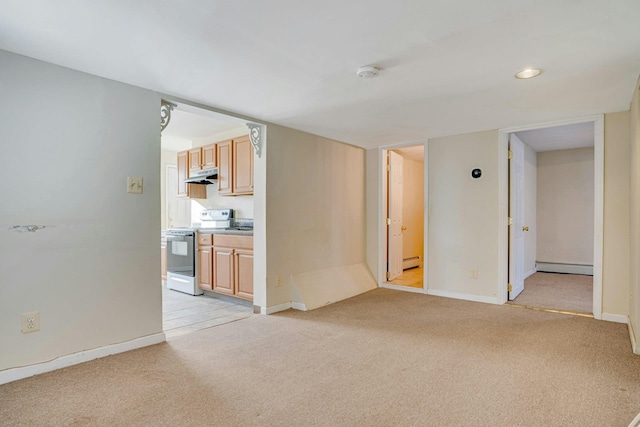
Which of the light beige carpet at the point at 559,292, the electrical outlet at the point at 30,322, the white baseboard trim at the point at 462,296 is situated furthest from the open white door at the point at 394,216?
the electrical outlet at the point at 30,322

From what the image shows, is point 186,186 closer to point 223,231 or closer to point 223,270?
point 223,231

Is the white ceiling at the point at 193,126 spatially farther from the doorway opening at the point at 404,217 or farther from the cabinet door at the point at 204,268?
the doorway opening at the point at 404,217

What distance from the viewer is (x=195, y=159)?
5.29 meters

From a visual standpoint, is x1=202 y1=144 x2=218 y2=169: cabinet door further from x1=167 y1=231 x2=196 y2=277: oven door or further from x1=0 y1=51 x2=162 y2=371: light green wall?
x1=0 y1=51 x2=162 y2=371: light green wall

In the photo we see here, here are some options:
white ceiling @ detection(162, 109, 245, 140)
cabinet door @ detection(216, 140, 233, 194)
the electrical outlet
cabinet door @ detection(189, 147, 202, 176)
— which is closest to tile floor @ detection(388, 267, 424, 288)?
cabinet door @ detection(216, 140, 233, 194)

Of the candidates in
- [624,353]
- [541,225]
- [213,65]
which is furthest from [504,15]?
[541,225]

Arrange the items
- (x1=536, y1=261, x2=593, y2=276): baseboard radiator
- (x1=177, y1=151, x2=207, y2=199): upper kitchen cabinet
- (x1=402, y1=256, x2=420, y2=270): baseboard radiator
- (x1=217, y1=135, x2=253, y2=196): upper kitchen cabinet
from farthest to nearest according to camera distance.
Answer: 1. (x1=402, y1=256, x2=420, y2=270): baseboard radiator
2. (x1=536, y1=261, x2=593, y2=276): baseboard radiator
3. (x1=177, y1=151, x2=207, y2=199): upper kitchen cabinet
4. (x1=217, y1=135, x2=253, y2=196): upper kitchen cabinet

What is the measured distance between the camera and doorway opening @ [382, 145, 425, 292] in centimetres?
522

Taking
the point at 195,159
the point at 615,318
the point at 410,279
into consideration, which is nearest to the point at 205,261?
the point at 195,159

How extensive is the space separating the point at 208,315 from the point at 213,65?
259 cm

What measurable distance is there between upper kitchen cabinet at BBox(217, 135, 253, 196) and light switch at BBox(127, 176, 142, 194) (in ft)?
5.51

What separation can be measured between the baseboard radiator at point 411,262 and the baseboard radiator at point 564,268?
7.28ft

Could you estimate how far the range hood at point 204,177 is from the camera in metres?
4.96

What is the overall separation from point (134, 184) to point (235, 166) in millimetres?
1929
